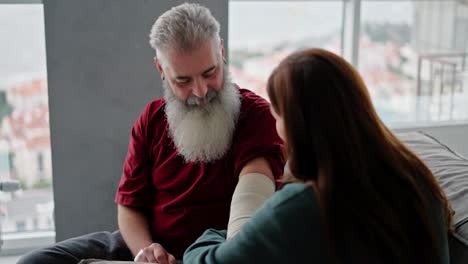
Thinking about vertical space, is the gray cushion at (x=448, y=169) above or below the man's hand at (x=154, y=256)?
above

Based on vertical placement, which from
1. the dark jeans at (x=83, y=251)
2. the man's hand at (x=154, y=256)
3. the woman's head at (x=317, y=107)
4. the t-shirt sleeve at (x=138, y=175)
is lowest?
the dark jeans at (x=83, y=251)

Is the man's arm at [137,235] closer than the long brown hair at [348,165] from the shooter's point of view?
No

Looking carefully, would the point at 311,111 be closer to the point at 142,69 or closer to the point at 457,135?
the point at 142,69

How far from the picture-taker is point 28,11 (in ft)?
8.98

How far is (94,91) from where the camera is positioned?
2504mm

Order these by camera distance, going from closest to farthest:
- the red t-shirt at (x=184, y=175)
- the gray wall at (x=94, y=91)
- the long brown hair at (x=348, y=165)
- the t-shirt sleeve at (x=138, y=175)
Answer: the long brown hair at (x=348, y=165)
the red t-shirt at (x=184, y=175)
the t-shirt sleeve at (x=138, y=175)
the gray wall at (x=94, y=91)

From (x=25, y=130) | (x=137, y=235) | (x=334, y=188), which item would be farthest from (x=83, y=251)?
(x=25, y=130)

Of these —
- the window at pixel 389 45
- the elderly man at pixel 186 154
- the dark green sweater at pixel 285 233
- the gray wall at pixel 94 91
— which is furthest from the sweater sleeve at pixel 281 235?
the window at pixel 389 45

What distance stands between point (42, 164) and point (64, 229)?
41 centimetres

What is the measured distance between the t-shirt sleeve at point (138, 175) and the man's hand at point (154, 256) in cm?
24

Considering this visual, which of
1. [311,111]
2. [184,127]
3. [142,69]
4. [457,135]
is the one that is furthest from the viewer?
[457,135]

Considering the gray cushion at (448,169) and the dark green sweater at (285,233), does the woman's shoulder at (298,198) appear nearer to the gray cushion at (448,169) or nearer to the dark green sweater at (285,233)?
the dark green sweater at (285,233)

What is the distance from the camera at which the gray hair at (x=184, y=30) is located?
183cm

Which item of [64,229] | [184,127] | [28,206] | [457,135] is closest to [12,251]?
[28,206]
